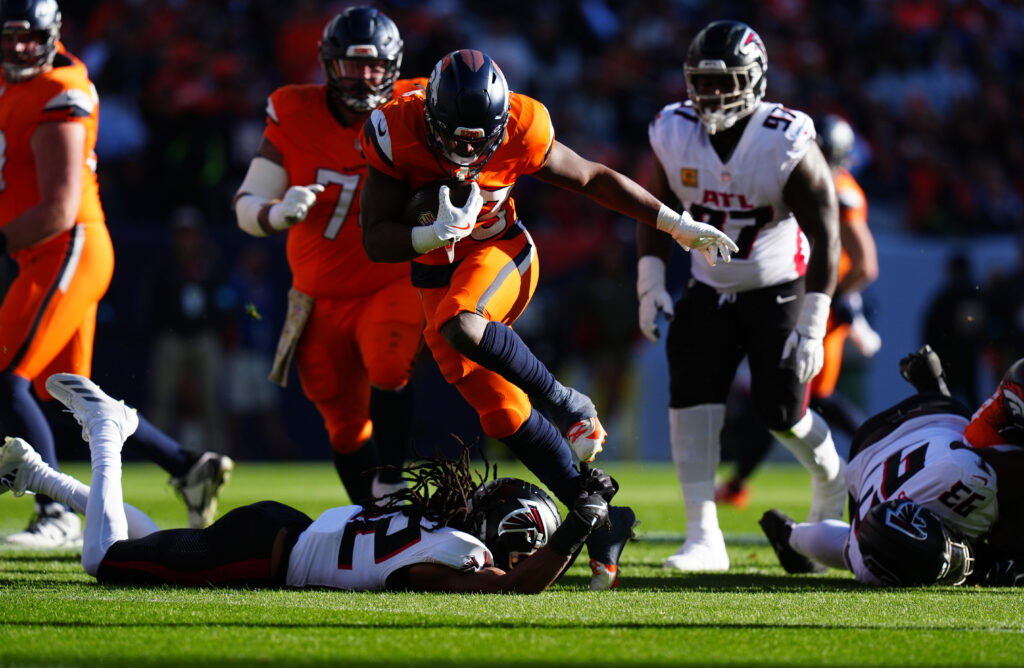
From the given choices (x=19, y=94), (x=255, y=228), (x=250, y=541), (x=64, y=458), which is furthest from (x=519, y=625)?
(x=64, y=458)

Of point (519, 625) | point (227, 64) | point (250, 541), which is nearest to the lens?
point (519, 625)

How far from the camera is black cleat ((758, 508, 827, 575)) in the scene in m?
5.01

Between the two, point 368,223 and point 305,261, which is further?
point 305,261

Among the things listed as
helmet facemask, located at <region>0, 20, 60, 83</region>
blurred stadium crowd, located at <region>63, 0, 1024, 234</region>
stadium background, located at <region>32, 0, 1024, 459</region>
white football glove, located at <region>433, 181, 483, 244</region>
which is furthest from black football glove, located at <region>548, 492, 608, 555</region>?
blurred stadium crowd, located at <region>63, 0, 1024, 234</region>

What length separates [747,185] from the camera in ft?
17.7

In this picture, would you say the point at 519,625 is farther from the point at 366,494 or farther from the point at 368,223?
the point at 366,494

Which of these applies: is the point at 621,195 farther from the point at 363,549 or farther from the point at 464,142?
Result: the point at 363,549

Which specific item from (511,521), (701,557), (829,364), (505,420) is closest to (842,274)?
(829,364)

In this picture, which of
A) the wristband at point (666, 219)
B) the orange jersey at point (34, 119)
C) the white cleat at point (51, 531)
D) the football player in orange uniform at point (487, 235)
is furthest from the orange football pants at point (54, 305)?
the wristband at point (666, 219)

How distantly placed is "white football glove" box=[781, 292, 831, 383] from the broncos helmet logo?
41.3 inches

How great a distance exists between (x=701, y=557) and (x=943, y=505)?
1177 mm

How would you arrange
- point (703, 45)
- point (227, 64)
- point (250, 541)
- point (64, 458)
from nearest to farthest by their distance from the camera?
1. point (250, 541)
2. point (703, 45)
3. point (64, 458)
4. point (227, 64)

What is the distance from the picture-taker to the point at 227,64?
43.0ft

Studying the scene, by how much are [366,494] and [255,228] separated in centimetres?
116
